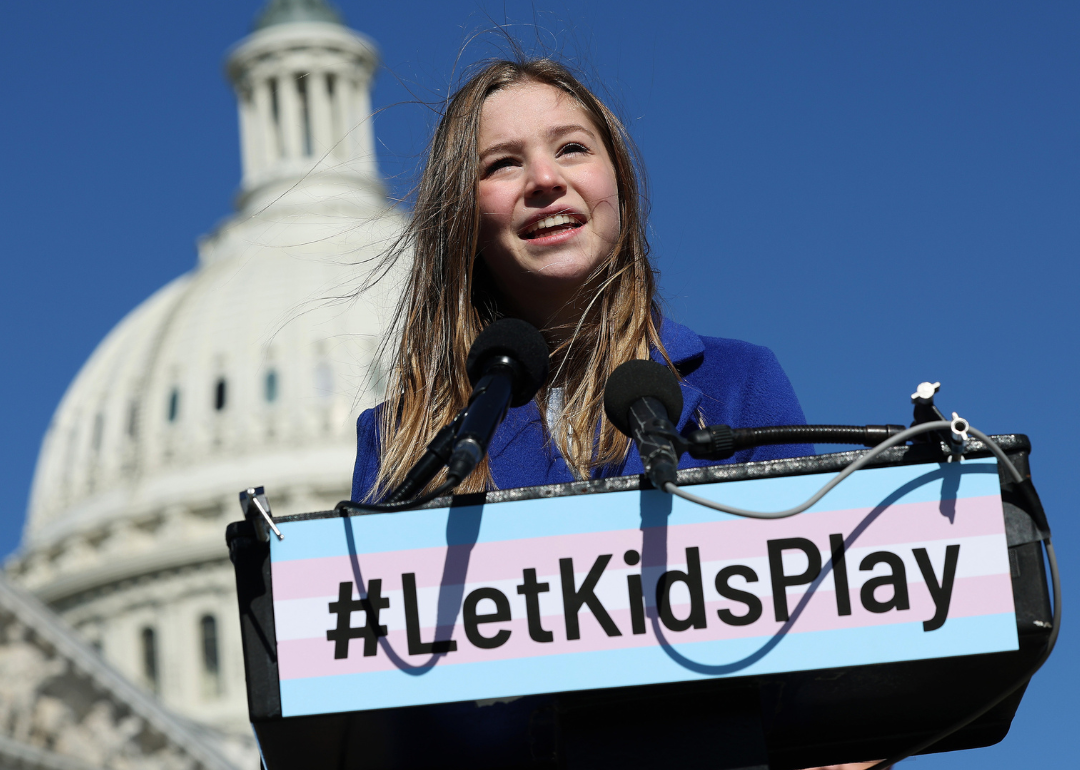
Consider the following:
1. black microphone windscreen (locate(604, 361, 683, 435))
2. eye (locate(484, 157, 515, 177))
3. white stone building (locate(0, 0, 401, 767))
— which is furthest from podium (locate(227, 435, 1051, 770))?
white stone building (locate(0, 0, 401, 767))

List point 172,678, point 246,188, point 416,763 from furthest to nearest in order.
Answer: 1. point 246,188
2. point 172,678
3. point 416,763

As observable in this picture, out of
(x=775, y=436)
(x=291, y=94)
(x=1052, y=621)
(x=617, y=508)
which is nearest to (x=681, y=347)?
(x=775, y=436)

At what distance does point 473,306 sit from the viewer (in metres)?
3.55

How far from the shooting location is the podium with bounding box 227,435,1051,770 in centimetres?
246

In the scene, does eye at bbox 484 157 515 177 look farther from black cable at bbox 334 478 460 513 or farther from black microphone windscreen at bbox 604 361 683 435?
black cable at bbox 334 478 460 513

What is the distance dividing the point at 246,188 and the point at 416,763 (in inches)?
2784

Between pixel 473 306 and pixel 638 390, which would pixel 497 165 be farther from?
pixel 638 390

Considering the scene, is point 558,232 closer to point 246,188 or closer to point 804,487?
point 804,487

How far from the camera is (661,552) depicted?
2.49m

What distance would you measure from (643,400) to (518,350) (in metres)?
0.26

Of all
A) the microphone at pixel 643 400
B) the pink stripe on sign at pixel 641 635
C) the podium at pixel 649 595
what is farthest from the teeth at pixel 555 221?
the pink stripe on sign at pixel 641 635

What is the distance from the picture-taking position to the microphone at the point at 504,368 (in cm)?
268

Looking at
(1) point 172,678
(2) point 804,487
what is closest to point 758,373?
(2) point 804,487

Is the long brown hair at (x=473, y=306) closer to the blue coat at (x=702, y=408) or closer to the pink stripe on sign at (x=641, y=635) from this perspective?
the blue coat at (x=702, y=408)
